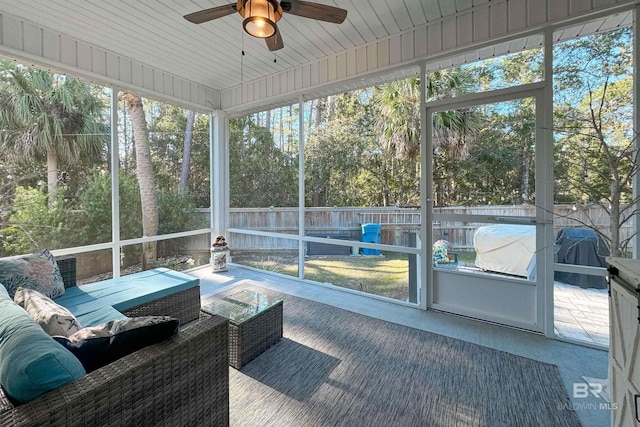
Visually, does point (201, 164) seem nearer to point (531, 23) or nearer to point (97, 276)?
point (97, 276)

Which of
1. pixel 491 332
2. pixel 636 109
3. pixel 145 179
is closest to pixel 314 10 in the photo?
pixel 636 109

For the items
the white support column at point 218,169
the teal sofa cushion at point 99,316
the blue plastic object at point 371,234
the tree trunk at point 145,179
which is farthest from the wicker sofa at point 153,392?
the white support column at point 218,169

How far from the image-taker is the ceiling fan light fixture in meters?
1.93

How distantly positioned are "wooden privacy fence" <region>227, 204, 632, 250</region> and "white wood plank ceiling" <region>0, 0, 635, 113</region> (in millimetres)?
1666

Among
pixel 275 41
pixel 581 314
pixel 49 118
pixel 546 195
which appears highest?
pixel 275 41

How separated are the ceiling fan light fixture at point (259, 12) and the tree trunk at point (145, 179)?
3079 mm

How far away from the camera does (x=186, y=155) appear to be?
16.3ft

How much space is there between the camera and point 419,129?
11.3ft

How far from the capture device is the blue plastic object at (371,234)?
3820mm

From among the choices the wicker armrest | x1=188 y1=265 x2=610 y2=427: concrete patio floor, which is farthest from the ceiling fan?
x1=188 y1=265 x2=610 y2=427: concrete patio floor

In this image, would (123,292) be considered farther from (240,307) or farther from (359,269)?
(359,269)

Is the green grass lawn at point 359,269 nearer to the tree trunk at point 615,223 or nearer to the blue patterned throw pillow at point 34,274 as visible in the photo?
the tree trunk at point 615,223

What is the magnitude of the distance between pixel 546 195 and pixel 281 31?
10.8ft

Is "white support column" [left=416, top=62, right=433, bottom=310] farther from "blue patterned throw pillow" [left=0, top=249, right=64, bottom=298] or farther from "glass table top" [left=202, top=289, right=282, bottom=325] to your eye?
"blue patterned throw pillow" [left=0, top=249, right=64, bottom=298]
